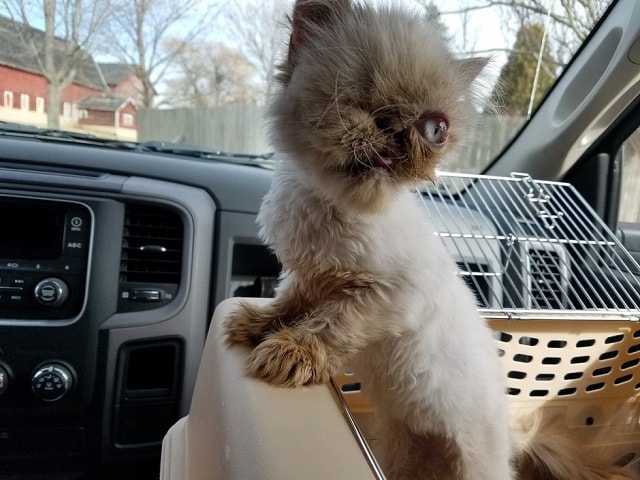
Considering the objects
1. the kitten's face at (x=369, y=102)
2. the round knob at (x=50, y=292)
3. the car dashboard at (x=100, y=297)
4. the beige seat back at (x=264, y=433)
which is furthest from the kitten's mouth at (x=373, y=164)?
the round knob at (x=50, y=292)

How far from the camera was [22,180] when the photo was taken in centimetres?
149

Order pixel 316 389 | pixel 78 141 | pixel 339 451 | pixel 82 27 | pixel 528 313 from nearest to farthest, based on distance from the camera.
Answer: pixel 339 451
pixel 316 389
pixel 528 313
pixel 82 27
pixel 78 141

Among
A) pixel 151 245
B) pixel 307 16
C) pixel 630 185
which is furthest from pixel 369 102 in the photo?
pixel 630 185

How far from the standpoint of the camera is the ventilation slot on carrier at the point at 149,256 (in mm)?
1574

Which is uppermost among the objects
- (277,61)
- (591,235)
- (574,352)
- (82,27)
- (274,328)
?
(82,27)

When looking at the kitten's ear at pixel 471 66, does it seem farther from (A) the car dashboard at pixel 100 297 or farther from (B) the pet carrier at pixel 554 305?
(A) the car dashboard at pixel 100 297

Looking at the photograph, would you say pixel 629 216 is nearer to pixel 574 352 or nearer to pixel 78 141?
pixel 574 352

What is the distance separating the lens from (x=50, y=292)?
148cm

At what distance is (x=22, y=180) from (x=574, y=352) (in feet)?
5.03

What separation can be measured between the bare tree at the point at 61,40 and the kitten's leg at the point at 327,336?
48.3 inches

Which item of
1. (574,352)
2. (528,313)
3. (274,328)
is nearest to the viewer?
(274,328)

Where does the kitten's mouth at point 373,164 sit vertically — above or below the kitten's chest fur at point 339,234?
above

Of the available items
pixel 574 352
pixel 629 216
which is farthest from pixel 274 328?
pixel 629 216

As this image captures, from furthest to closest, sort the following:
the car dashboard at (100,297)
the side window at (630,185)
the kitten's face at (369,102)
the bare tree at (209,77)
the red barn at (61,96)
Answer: the side window at (630,185)
the bare tree at (209,77)
the red barn at (61,96)
the car dashboard at (100,297)
the kitten's face at (369,102)
